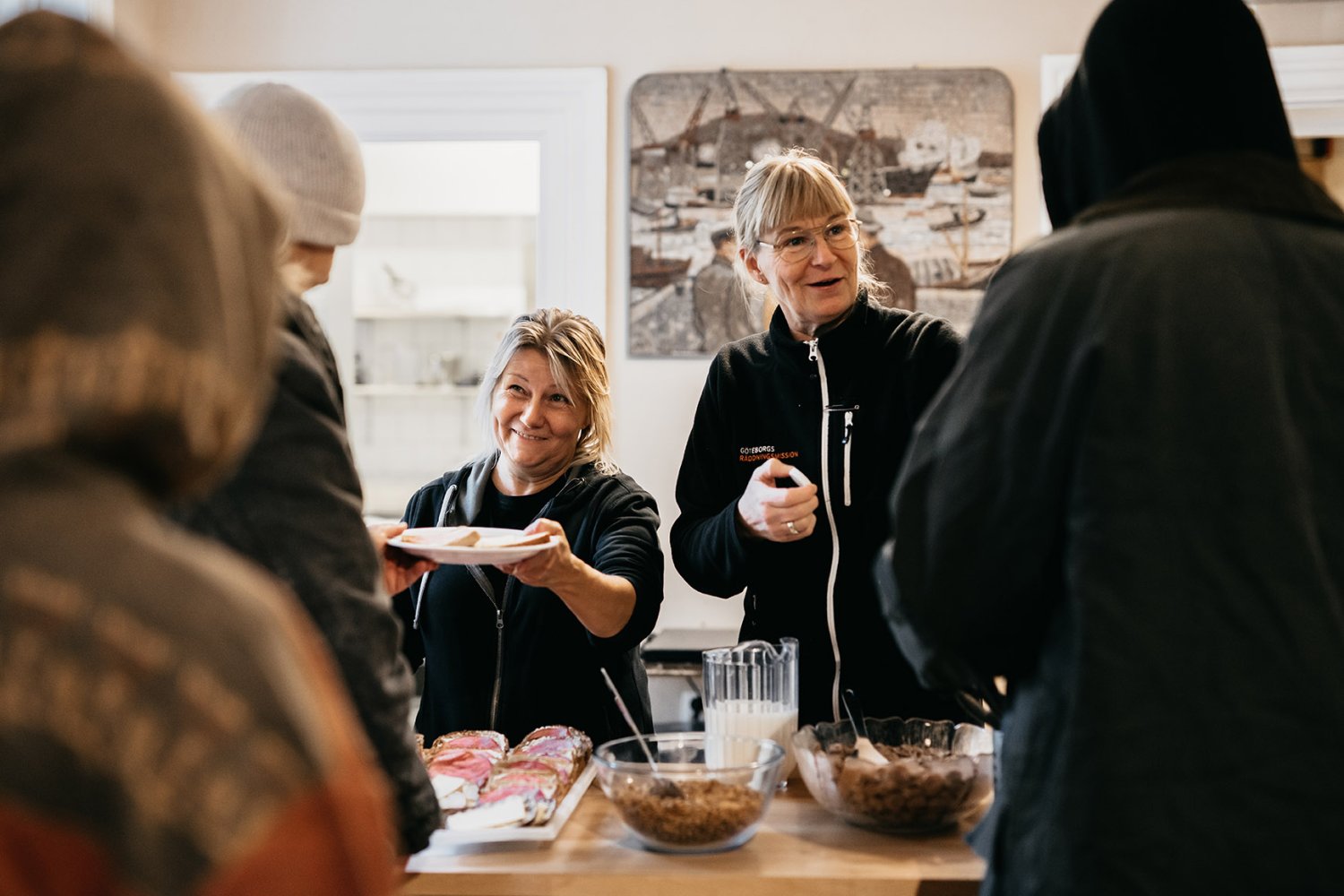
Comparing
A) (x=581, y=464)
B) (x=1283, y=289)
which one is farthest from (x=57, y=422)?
(x=581, y=464)

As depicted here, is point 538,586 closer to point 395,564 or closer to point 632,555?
point 632,555

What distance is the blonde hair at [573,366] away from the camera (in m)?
2.05

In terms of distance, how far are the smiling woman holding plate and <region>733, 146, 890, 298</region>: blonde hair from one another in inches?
14.5

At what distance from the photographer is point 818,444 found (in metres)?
1.96

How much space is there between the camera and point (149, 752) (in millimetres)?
454

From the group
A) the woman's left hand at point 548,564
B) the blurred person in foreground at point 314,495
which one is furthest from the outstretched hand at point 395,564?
the blurred person in foreground at point 314,495

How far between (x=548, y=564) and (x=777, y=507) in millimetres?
350

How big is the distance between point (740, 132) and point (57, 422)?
3.06 meters

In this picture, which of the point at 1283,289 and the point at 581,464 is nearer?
the point at 1283,289

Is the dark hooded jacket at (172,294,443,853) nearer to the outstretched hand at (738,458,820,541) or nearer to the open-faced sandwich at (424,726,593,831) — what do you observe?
the open-faced sandwich at (424,726,593,831)

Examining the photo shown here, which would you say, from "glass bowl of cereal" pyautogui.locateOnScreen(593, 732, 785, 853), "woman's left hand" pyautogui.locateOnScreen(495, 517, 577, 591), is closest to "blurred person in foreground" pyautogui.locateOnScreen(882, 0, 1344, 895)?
"glass bowl of cereal" pyautogui.locateOnScreen(593, 732, 785, 853)

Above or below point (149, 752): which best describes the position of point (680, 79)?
above

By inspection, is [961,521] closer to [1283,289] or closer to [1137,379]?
[1137,379]

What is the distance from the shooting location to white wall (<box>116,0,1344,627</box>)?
10.9 feet
